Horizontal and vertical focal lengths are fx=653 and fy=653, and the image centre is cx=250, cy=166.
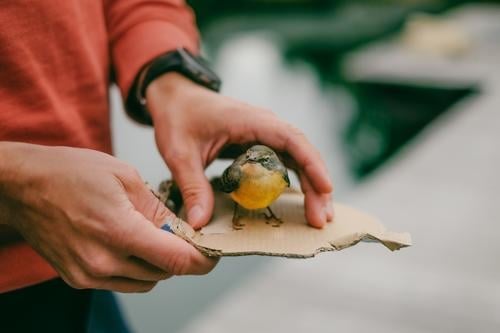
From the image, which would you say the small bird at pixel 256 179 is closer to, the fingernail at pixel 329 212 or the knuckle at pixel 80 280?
the fingernail at pixel 329 212

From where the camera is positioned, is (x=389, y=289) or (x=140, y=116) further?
(x=389, y=289)

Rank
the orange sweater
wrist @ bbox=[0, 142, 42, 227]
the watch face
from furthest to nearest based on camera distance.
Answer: the watch face
the orange sweater
wrist @ bbox=[0, 142, 42, 227]

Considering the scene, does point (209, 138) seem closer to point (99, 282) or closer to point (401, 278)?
point (99, 282)

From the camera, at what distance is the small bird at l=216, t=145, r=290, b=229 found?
930mm

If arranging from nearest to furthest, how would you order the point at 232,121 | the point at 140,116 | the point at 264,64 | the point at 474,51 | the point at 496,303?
the point at 232,121, the point at 140,116, the point at 496,303, the point at 474,51, the point at 264,64

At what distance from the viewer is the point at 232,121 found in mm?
999

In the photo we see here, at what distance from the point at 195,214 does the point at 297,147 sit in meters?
0.18

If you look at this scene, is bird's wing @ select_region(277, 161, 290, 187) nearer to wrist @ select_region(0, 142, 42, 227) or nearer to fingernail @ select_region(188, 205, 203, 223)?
fingernail @ select_region(188, 205, 203, 223)

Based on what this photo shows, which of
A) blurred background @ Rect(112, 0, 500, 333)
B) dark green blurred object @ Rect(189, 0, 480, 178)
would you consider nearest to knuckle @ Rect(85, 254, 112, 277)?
blurred background @ Rect(112, 0, 500, 333)

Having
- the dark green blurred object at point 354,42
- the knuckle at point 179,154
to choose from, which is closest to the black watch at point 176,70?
the knuckle at point 179,154

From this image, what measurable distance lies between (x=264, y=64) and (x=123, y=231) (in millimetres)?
7075

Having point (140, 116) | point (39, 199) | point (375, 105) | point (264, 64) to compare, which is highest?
point (39, 199)

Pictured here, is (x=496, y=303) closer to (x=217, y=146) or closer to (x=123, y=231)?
(x=217, y=146)

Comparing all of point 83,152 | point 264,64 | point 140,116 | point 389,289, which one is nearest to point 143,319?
point 389,289
